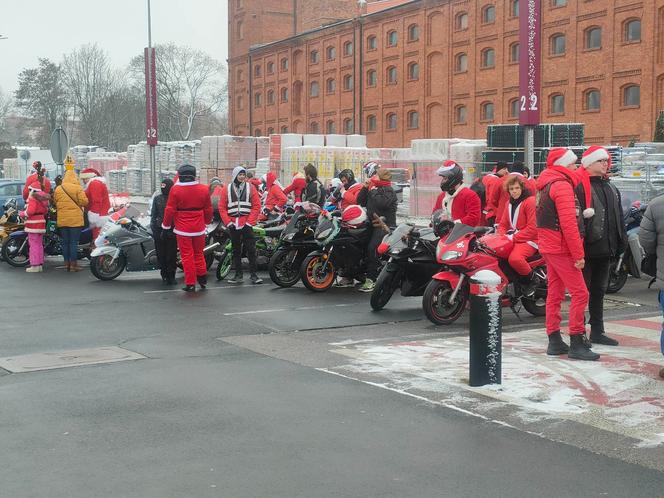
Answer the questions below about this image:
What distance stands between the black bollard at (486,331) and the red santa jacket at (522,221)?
3.51 meters

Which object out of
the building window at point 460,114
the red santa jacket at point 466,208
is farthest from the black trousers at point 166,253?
the building window at point 460,114

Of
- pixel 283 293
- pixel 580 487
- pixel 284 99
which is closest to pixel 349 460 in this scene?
pixel 580 487

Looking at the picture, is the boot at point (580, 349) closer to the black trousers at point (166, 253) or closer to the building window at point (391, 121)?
the black trousers at point (166, 253)

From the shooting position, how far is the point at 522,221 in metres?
11.2

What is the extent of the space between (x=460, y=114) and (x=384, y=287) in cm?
5358

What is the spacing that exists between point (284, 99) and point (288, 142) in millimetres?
44940

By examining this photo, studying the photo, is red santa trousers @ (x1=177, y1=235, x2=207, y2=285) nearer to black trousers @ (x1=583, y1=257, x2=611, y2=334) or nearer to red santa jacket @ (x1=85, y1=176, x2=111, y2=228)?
red santa jacket @ (x1=85, y1=176, x2=111, y2=228)

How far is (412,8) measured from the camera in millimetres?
67625

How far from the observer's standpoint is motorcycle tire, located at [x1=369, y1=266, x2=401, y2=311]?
1180 cm

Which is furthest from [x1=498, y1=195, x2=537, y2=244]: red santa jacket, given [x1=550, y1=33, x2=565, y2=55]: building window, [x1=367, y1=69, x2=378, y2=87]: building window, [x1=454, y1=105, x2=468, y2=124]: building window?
[x1=367, y1=69, x2=378, y2=87]: building window

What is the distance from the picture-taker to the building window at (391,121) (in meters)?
69.8

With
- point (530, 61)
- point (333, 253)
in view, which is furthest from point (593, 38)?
point (333, 253)

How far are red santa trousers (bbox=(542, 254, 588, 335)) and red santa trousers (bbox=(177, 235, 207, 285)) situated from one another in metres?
6.56

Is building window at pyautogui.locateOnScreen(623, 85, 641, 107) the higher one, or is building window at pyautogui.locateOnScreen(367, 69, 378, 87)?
building window at pyautogui.locateOnScreen(367, 69, 378, 87)
